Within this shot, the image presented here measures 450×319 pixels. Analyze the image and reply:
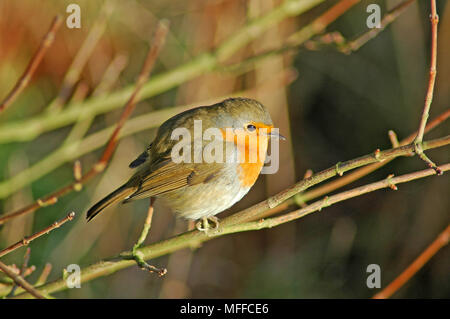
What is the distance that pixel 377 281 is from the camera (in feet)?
Result: 13.3

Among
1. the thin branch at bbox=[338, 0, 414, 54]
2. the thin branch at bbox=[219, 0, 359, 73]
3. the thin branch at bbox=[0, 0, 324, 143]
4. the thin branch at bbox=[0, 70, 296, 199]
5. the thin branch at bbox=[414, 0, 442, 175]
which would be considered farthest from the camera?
the thin branch at bbox=[0, 0, 324, 143]

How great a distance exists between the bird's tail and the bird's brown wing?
34mm

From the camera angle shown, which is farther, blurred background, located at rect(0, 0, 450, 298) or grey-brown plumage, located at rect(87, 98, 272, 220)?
blurred background, located at rect(0, 0, 450, 298)

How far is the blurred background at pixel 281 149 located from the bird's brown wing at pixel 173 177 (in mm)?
1036

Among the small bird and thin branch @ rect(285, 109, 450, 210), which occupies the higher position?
the small bird

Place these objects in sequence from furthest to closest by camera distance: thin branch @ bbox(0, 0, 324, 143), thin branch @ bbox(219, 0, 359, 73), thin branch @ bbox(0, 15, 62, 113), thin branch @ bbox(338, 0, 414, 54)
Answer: thin branch @ bbox(0, 0, 324, 143) < thin branch @ bbox(219, 0, 359, 73) < thin branch @ bbox(338, 0, 414, 54) < thin branch @ bbox(0, 15, 62, 113)

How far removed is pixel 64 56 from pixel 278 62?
197 cm

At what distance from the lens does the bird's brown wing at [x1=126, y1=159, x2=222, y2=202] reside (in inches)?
106

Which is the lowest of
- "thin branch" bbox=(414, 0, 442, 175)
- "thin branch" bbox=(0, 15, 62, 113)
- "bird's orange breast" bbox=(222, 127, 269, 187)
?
"thin branch" bbox=(414, 0, 442, 175)

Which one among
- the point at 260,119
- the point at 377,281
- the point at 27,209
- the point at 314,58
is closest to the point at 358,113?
the point at 314,58

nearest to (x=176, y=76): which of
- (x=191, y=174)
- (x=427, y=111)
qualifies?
(x=191, y=174)

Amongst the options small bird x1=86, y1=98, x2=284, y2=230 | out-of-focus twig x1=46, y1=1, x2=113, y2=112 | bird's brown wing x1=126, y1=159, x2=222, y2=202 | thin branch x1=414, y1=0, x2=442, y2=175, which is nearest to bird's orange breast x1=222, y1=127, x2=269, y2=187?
small bird x1=86, y1=98, x2=284, y2=230

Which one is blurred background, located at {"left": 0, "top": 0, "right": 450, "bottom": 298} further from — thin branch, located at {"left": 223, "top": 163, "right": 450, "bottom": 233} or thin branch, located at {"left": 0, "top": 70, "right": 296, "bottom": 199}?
thin branch, located at {"left": 223, "top": 163, "right": 450, "bottom": 233}
